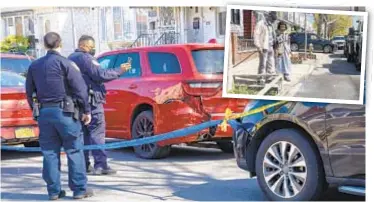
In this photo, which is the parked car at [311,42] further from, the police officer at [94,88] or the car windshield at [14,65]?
the car windshield at [14,65]

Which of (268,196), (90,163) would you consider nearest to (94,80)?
(90,163)

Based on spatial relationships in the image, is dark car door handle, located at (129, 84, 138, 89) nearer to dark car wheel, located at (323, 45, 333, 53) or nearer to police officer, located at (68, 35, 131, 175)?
police officer, located at (68, 35, 131, 175)

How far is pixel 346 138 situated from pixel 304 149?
403 mm

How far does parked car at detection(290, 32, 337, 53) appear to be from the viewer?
209 inches

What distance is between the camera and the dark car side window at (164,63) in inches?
320

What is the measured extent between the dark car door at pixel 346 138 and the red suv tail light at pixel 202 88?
2.73 meters

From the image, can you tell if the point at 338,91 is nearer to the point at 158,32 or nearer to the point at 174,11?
the point at 174,11

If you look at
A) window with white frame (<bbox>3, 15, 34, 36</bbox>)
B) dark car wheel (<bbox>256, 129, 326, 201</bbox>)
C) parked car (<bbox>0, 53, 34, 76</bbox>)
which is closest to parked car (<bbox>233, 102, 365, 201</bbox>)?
dark car wheel (<bbox>256, 129, 326, 201</bbox>)

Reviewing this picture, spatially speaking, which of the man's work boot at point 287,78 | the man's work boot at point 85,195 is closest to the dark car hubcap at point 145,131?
the man's work boot at point 85,195

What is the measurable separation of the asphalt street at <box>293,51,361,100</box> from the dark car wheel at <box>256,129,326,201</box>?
415 mm

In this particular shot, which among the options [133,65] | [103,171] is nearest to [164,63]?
[133,65]

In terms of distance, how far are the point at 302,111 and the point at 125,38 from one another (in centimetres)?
472

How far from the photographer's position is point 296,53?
5340mm

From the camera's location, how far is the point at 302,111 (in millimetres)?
5246
